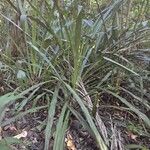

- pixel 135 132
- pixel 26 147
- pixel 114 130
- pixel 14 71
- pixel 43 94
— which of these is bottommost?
pixel 135 132

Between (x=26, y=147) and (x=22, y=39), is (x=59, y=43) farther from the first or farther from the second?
(x=26, y=147)

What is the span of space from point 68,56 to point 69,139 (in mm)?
670

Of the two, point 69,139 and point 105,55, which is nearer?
point 69,139

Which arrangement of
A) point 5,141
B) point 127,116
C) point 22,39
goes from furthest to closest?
1. point 22,39
2. point 127,116
3. point 5,141

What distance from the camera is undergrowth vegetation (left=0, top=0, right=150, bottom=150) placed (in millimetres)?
2556

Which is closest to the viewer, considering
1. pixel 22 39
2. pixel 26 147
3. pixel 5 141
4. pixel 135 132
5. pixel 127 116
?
pixel 5 141

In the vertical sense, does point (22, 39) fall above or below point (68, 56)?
above

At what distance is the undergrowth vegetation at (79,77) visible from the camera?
256cm

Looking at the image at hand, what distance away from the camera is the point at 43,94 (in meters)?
2.81

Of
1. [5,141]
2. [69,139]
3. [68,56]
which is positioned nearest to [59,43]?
[68,56]

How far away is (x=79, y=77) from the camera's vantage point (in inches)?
110

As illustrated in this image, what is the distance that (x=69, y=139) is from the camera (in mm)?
2564

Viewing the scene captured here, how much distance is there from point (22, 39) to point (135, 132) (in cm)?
127

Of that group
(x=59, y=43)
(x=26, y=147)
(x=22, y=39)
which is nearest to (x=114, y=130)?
(x=26, y=147)
